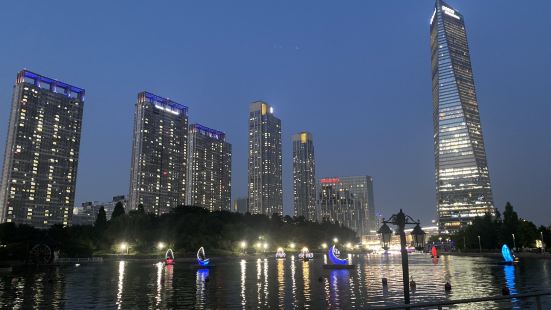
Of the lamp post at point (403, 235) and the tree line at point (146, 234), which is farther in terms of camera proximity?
the tree line at point (146, 234)

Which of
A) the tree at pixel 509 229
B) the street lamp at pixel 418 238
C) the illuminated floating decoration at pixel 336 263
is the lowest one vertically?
the illuminated floating decoration at pixel 336 263

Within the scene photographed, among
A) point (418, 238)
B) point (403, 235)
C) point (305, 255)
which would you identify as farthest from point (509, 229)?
point (403, 235)

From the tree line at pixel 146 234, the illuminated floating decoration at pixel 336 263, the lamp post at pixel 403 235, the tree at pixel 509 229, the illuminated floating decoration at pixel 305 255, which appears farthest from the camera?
the tree at pixel 509 229

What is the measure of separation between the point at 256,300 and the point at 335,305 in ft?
19.3

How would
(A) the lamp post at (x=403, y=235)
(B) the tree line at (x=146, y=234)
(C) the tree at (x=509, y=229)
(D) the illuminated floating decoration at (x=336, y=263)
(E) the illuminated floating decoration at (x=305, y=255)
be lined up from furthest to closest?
(C) the tree at (x=509, y=229), (B) the tree line at (x=146, y=234), (E) the illuminated floating decoration at (x=305, y=255), (D) the illuminated floating decoration at (x=336, y=263), (A) the lamp post at (x=403, y=235)

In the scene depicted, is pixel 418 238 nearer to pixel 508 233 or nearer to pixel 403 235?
pixel 403 235

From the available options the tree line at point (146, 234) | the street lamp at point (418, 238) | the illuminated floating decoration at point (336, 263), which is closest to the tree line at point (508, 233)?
the illuminated floating decoration at point (336, 263)

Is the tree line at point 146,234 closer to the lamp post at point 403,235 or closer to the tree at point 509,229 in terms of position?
the tree at point 509,229

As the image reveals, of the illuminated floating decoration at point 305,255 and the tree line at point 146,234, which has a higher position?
the tree line at point 146,234

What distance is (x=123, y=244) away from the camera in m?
125

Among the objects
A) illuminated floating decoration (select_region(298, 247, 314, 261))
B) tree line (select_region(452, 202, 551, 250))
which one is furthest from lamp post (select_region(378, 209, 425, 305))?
tree line (select_region(452, 202, 551, 250))

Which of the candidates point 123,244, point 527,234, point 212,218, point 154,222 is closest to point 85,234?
point 123,244

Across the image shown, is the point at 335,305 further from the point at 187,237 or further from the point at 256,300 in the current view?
the point at 187,237

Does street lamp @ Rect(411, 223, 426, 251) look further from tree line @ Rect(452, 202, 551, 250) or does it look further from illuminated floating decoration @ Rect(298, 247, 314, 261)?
tree line @ Rect(452, 202, 551, 250)
